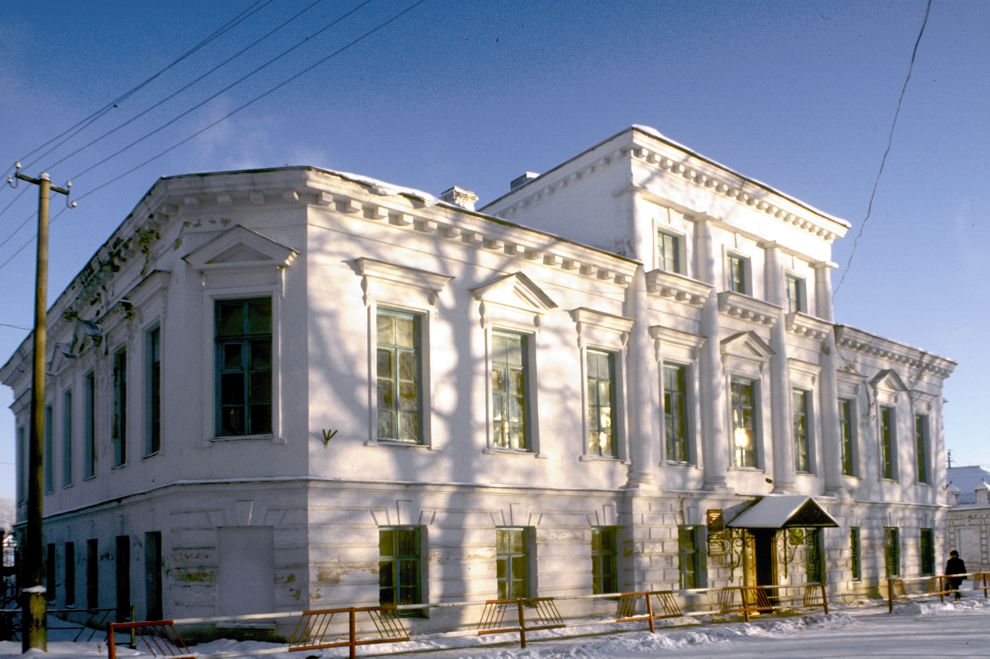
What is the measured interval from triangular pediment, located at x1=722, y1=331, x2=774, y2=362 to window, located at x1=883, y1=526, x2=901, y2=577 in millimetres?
8569

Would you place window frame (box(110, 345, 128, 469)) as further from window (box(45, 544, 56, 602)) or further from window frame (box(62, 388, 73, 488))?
window (box(45, 544, 56, 602))

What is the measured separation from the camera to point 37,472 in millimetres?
16438

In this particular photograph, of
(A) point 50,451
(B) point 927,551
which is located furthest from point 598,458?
(B) point 927,551

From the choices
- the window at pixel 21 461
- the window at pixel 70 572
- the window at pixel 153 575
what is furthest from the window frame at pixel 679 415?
the window at pixel 21 461

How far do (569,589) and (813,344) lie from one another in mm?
12459

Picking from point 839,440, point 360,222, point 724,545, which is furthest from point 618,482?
point 839,440

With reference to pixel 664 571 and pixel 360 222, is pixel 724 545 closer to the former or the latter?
pixel 664 571

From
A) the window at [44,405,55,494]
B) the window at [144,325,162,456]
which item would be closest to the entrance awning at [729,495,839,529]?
the window at [144,325,162,456]

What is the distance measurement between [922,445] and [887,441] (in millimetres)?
2913

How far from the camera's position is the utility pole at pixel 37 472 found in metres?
15.9

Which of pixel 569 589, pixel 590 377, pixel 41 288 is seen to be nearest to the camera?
pixel 41 288

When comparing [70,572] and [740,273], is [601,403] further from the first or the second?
[70,572]

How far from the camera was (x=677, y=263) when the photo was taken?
2608cm

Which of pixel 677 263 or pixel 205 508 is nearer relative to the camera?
pixel 205 508
